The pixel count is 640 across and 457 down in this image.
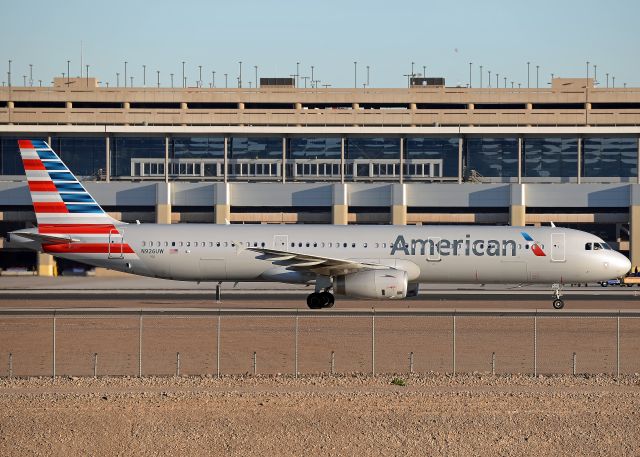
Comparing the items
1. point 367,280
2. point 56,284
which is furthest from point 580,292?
point 56,284

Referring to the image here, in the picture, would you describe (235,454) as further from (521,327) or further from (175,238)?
(175,238)

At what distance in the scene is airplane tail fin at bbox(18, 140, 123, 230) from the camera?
52.0m

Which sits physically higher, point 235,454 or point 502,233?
point 502,233

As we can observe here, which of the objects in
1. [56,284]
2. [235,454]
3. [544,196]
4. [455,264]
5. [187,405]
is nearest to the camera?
[235,454]

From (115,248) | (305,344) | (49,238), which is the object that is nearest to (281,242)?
(115,248)

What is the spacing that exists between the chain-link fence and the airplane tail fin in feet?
25.3

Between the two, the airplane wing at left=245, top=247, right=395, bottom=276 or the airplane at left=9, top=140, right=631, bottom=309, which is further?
the airplane at left=9, top=140, right=631, bottom=309

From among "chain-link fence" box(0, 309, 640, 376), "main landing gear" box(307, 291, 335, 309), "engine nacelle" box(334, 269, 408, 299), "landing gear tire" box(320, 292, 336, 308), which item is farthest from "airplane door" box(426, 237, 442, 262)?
"chain-link fence" box(0, 309, 640, 376)

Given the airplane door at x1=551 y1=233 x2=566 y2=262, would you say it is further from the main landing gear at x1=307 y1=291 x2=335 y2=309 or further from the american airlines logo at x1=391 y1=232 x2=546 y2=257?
the main landing gear at x1=307 y1=291 x2=335 y2=309

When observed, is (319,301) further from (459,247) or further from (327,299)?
(459,247)

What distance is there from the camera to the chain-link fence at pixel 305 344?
101ft

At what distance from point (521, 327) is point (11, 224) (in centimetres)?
5377

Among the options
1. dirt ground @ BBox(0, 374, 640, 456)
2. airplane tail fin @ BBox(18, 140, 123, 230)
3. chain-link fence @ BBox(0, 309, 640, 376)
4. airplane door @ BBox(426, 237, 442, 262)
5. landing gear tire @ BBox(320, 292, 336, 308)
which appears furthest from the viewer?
airplane tail fin @ BBox(18, 140, 123, 230)

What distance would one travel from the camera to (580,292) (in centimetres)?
6325
